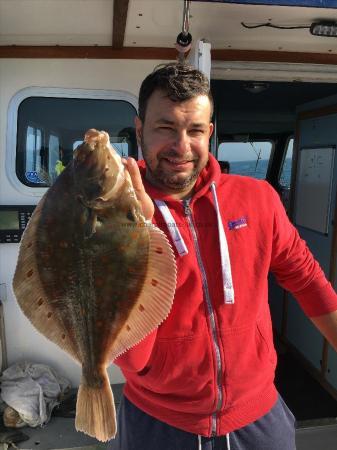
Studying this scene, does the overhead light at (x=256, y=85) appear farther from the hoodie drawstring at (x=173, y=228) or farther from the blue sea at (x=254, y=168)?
the hoodie drawstring at (x=173, y=228)

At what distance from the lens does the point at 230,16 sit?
3205mm

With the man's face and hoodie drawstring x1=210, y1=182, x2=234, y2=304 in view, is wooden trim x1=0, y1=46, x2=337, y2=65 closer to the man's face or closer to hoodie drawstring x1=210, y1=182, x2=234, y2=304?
the man's face

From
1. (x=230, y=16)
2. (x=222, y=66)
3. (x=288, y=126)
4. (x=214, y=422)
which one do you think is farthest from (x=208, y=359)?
(x=288, y=126)

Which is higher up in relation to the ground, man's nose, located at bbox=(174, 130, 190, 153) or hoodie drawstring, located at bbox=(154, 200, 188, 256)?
man's nose, located at bbox=(174, 130, 190, 153)

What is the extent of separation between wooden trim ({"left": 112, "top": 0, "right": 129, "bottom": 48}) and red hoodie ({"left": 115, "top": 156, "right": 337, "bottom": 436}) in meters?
1.56

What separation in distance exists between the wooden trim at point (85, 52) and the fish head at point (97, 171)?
281cm

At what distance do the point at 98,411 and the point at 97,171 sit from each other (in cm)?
83

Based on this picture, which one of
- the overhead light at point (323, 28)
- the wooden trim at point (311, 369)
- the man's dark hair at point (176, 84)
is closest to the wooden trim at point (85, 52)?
the overhead light at point (323, 28)

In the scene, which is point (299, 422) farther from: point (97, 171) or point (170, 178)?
point (97, 171)

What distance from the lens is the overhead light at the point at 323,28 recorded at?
10.8 feet

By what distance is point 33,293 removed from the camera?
1.50 m

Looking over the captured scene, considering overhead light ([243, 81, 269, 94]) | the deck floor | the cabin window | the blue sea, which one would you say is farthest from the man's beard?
the blue sea

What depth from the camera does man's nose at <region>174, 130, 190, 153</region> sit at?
176cm

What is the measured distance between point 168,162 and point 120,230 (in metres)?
0.50
